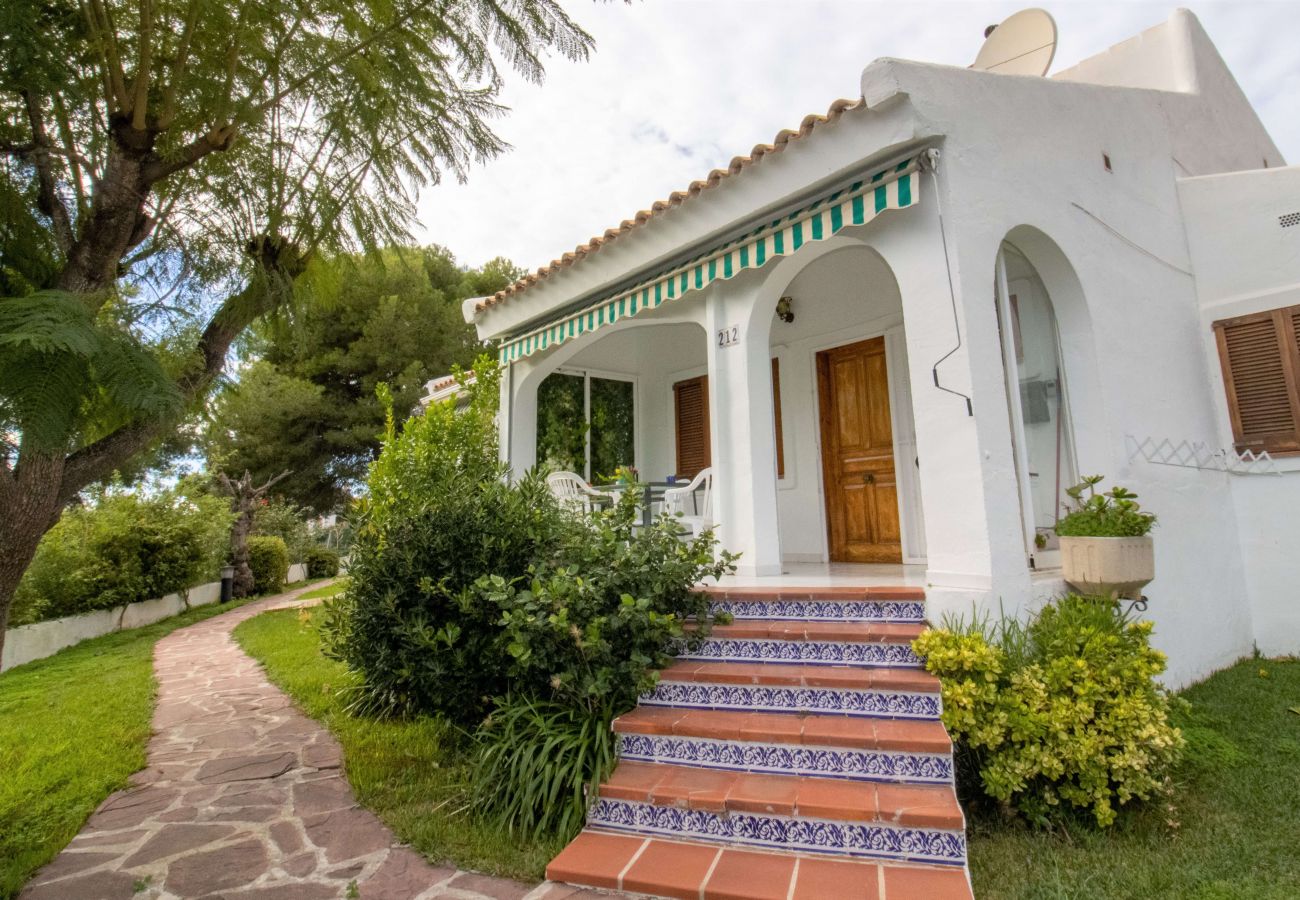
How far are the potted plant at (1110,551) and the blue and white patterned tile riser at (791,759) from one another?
267cm

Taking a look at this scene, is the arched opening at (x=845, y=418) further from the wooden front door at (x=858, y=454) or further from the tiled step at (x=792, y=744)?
the tiled step at (x=792, y=744)

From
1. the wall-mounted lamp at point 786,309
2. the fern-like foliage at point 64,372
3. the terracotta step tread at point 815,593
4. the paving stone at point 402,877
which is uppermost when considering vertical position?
the wall-mounted lamp at point 786,309

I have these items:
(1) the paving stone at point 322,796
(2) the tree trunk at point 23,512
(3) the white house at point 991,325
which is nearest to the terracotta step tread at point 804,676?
(3) the white house at point 991,325

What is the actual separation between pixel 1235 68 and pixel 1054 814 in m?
15.1

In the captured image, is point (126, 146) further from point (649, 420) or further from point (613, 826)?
point (649, 420)

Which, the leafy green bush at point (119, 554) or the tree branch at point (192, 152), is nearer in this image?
the tree branch at point (192, 152)

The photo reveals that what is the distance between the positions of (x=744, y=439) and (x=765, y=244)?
241 cm

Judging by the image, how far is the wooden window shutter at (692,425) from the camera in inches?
523

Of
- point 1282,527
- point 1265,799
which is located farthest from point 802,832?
point 1282,527

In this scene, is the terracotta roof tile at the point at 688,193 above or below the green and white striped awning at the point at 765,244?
above

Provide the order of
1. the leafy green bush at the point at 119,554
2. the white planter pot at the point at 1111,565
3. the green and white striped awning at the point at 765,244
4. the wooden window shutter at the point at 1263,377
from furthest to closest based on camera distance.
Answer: the leafy green bush at the point at 119,554, the wooden window shutter at the point at 1263,377, the green and white striped awning at the point at 765,244, the white planter pot at the point at 1111,565

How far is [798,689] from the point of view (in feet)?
18.4

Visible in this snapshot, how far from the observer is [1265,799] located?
17.1ft

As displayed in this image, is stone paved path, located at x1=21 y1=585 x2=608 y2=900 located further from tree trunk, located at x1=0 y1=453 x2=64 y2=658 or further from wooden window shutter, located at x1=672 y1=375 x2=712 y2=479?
wooden window shutter, located at x1=672 y1=375 x2=712 y2=479
